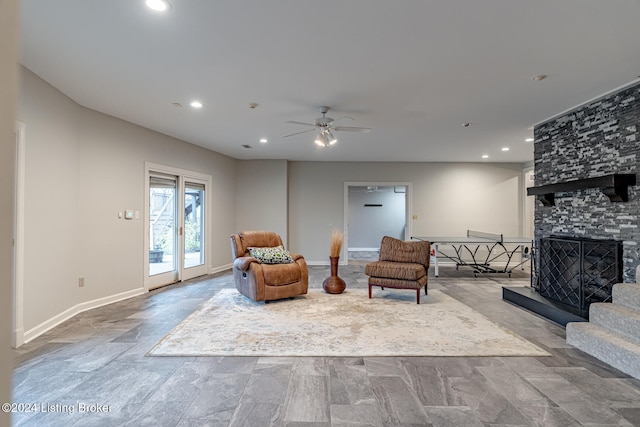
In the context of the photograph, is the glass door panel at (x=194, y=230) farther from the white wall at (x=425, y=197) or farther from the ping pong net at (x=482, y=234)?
the ping pong net at (x=482, y=234)

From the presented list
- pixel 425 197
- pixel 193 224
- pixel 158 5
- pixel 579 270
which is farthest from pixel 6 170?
pixel 425 197

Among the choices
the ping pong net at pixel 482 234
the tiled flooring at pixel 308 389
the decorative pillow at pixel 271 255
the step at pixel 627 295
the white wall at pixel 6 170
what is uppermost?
the white wall at pixel 6 170

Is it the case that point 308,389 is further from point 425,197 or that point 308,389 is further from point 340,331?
point 425,197

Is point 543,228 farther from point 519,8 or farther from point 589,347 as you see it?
point 519,8

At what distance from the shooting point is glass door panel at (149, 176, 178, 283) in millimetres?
5016

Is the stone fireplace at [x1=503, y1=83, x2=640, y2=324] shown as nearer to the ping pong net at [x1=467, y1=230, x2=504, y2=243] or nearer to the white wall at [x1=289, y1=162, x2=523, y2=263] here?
the ping pong net at [x1=467, y1=230, x2=504, y2=243]

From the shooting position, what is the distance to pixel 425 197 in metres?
7.51

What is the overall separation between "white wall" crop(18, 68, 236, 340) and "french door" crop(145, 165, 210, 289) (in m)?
0.20

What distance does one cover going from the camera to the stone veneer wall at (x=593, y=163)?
308 cm

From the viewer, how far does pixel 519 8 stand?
197 centimetres

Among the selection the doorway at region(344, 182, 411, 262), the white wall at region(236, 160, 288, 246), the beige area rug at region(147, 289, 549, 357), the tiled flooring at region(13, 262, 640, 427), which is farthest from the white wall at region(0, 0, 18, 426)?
the doorway at region(344, 182, 411, 262)

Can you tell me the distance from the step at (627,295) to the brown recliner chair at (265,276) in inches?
131

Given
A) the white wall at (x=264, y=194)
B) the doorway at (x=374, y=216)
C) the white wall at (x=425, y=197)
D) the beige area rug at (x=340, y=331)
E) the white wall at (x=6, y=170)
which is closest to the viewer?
the white wall at (x=6, y=170)

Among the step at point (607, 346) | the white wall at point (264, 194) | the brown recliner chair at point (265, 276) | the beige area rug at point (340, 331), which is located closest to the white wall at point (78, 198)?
the beige area rug at point (340, 331)
